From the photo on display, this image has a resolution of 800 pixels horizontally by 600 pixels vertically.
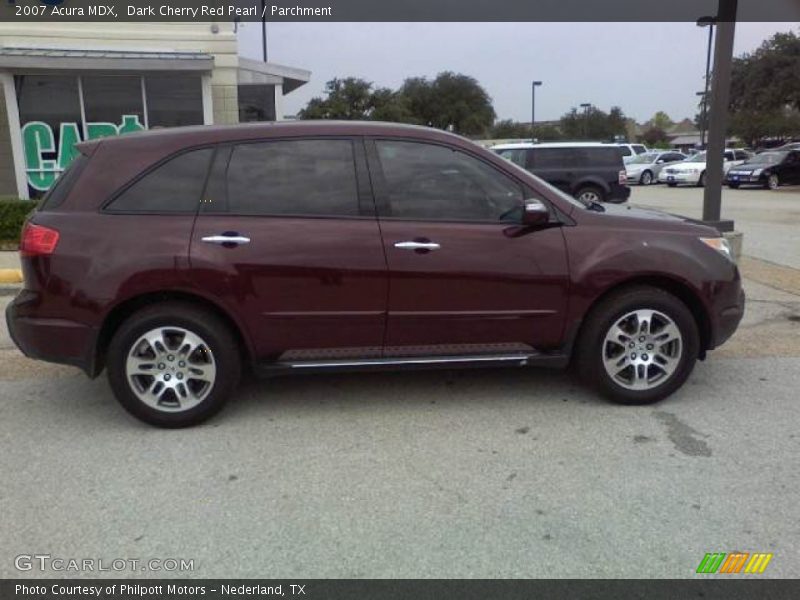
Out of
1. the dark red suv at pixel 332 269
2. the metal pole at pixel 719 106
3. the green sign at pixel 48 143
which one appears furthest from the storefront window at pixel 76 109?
the dark red suv at pixel 332 269

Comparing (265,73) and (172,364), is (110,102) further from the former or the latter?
(172,364)

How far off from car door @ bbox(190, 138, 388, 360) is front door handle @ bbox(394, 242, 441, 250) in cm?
13

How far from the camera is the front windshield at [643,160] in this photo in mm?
33938

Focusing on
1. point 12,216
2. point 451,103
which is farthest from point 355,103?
point 12,216

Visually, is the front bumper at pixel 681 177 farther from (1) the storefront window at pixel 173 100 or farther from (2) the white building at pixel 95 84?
(1) the storefront window at pixel 173 100

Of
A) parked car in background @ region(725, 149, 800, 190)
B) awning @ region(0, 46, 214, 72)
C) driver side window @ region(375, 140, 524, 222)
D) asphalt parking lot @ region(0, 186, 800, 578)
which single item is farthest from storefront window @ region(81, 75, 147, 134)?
parked car in background @ region(725, 149, 800, 190)

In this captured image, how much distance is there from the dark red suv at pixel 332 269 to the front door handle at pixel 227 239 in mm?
11

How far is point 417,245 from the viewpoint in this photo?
4.08 meters

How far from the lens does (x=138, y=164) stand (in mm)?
4051

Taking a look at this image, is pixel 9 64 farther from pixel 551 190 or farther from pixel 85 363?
pixel 551 190

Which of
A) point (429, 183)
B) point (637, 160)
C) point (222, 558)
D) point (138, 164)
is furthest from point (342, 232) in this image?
point (637, 160)

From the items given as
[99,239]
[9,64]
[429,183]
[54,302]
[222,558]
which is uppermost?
[9,64]

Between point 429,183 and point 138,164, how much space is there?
1.75 metres

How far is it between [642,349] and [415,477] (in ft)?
5.90
